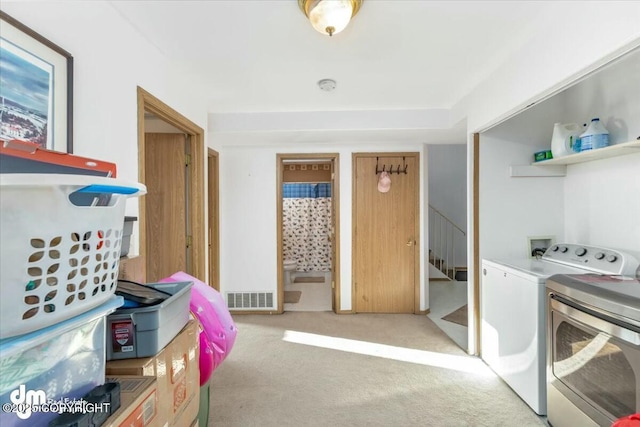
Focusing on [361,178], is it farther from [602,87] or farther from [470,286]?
[602,87]

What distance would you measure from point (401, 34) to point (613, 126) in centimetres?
164

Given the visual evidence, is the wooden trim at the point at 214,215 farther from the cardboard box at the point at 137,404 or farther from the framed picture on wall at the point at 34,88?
the cardboard box at the point at 137,404

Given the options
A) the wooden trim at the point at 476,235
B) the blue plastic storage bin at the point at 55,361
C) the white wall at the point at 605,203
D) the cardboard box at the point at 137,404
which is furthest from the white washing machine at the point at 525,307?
the blue plastic storage bin at the point at 55,361

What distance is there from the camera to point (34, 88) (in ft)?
3.35

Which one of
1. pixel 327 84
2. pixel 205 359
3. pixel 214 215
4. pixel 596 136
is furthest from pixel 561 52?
pixel 214 215

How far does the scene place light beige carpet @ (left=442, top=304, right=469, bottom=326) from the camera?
333 centimetres

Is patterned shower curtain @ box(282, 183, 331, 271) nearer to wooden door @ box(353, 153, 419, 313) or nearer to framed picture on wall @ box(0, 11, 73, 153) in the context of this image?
wooden door @ box(353, 153, 419, 313)

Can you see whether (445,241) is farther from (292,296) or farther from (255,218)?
(255,218)

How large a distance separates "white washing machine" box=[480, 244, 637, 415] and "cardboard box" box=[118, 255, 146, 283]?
7.62ft

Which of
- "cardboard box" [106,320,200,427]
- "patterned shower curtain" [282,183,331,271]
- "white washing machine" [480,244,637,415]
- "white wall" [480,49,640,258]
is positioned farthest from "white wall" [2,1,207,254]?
"patterned shower curtain" [282,183,331,271]

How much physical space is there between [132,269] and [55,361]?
0.86m

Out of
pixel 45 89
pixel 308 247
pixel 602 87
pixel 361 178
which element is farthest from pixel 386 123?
pixel 308 247

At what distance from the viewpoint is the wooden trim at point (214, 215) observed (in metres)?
3.46

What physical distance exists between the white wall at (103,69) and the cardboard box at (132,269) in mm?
187
